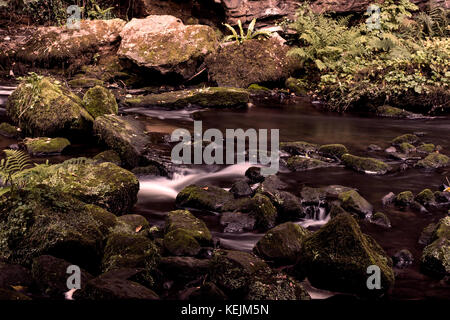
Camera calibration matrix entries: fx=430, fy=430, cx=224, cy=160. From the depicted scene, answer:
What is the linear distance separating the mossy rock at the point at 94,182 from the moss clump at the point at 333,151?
12.0ft

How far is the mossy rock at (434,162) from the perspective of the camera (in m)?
6.88

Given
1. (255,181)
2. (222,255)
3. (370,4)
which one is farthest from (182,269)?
(370,4)

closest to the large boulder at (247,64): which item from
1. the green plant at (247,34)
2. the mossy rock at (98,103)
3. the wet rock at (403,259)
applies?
the green plant at (247,34)

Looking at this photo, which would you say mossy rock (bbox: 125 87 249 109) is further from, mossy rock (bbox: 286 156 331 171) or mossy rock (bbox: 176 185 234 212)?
mossy rock (bbox: 176 185 234 212)

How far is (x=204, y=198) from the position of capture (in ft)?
16.7

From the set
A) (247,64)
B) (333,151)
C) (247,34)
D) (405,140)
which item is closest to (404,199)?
(333,151)

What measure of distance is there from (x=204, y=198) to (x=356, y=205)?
69.6 inches

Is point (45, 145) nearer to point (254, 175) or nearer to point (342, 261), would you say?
point (254, 175)

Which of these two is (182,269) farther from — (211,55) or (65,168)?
(211,55)

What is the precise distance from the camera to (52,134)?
24.5 feet

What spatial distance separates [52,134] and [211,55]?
282 inches

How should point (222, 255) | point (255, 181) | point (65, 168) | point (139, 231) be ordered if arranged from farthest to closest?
point (255, 181) < point (65, 168) < point (139, 231) < point (222, 255)

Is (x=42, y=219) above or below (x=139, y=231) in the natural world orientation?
above
